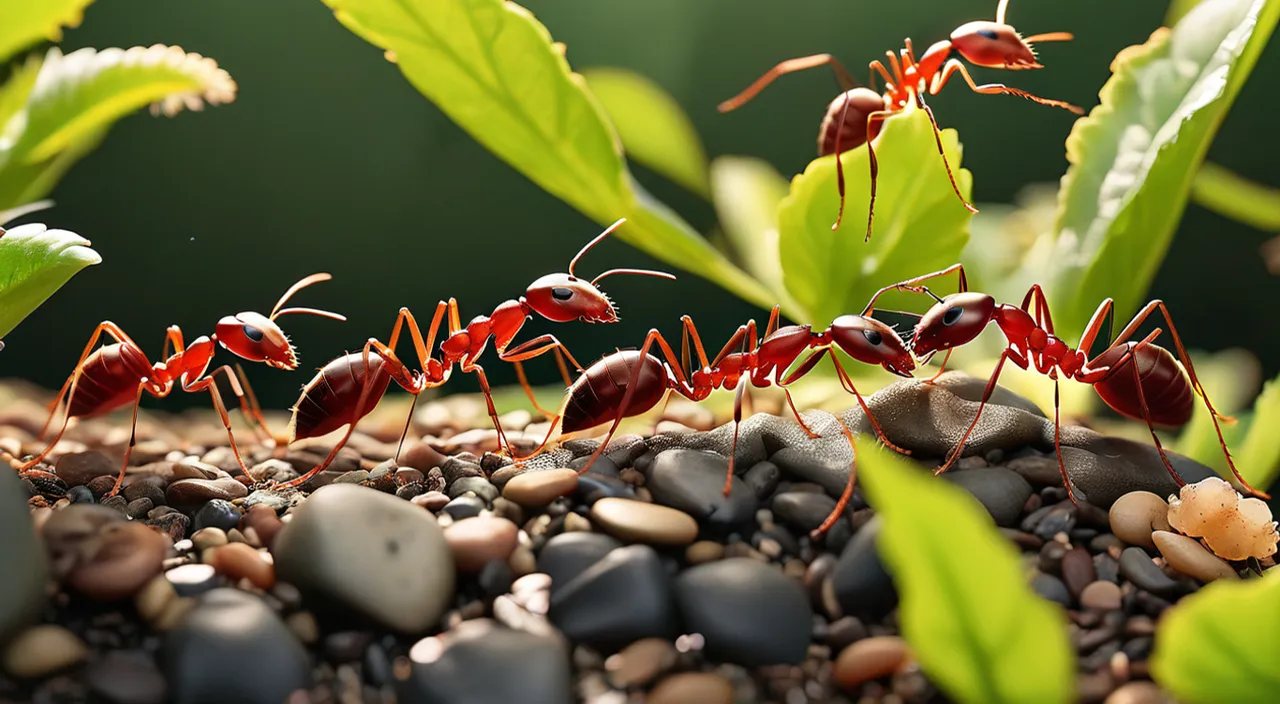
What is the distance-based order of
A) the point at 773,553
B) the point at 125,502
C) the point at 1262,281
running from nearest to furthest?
the point at 773,553 < the point at 125,502 < the point at 1262,281

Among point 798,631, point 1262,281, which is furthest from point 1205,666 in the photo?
point 1262,281

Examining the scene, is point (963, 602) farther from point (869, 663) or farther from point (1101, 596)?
point (1101, 596)

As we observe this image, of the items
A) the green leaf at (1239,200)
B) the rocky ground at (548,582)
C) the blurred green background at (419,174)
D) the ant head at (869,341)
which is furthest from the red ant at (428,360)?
the green leaf at (1239,200)

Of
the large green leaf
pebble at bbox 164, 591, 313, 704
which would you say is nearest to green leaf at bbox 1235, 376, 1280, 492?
the large green leaf

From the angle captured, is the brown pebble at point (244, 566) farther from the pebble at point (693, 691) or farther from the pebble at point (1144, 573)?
the pebble at point (1144, 573)

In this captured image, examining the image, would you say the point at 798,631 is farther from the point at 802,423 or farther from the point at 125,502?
the point at 125,502

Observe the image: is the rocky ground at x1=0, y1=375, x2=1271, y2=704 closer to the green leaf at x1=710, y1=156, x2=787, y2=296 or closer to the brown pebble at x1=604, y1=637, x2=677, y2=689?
the brown pebble at x1=604, y1=637, x2=677, y2=689

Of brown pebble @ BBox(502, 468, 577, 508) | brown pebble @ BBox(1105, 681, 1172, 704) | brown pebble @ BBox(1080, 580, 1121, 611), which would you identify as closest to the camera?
brown pebble @ BBox(1105, 681, 1172, 704)
